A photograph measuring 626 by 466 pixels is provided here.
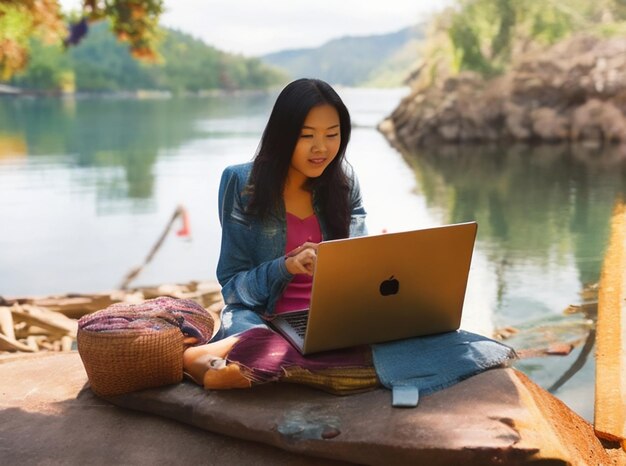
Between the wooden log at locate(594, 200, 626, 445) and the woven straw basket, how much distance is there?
42.5 inches

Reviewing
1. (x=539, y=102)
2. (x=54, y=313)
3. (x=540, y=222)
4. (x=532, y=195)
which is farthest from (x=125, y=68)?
(x=54, y=313)

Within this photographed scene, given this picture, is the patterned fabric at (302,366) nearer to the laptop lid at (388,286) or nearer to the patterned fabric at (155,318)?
the laptop lid at (388,286)

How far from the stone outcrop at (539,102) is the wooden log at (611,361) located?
9.49 meters

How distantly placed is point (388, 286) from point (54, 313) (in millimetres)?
2523

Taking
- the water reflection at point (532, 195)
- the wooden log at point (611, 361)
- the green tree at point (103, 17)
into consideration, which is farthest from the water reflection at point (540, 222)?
the green tree at point (103, 17)

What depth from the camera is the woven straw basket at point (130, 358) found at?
2.03 m

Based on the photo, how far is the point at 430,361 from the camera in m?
1.99

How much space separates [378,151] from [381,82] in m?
Answer: 21.9

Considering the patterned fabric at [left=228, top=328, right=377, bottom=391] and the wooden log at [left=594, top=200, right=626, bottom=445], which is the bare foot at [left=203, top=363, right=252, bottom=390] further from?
the wooden log at [left=594, top=200, right=626, bottom=445]

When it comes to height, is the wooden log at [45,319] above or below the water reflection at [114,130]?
above

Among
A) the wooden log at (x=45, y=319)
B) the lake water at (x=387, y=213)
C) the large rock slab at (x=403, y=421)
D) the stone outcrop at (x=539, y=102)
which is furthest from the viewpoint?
the stone outcrop at (x=539, y=102)

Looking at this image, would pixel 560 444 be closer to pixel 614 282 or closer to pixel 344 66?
pixel 614 282

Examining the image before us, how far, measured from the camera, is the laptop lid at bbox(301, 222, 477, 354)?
1.86 meters

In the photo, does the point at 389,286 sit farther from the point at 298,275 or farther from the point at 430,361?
the point at 298,275
